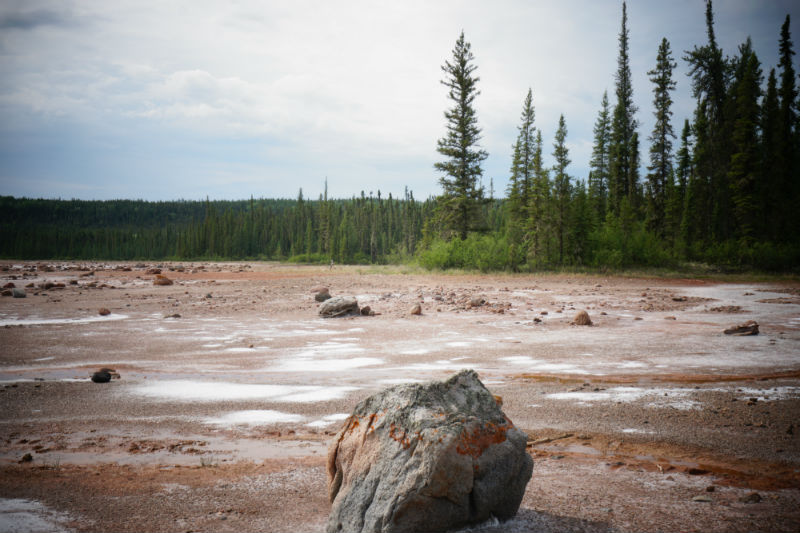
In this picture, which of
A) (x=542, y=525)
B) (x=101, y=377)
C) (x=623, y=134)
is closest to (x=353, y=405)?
(x=542, y=525)

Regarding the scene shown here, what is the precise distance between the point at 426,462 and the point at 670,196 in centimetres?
4863

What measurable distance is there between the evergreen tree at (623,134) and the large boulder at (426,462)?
48.7m

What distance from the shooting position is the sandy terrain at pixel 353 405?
3.86 m

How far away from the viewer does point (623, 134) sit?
48781 millimetres

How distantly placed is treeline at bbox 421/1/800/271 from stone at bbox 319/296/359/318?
19187 mm

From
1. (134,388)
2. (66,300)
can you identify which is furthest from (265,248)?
(134,388)

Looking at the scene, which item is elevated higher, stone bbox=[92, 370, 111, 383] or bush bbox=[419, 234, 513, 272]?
bush bbox=[419, 234, 513, 272]

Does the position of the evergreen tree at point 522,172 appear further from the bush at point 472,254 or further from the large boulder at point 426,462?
the large boulder at point 426,462

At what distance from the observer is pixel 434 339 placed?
40.1 feet

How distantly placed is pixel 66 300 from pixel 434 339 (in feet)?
60.7

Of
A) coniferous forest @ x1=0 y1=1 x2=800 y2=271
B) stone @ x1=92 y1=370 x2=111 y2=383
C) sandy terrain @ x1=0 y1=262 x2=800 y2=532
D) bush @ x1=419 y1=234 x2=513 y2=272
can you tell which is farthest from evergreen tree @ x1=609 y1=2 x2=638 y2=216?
stone @ x1=92 y1=370 x2=111 y2=383

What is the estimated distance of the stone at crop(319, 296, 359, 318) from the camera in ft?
53.2

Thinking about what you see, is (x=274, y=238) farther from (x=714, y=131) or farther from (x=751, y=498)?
(x=751, y=498)

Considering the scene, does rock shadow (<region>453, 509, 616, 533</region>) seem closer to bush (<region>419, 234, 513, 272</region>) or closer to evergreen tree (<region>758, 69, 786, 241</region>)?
bush (<region>419, 234, 513, 272</region>)
